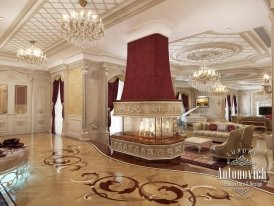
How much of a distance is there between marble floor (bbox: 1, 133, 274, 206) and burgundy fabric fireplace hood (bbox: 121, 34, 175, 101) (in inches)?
65.9

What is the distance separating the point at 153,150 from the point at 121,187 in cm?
143

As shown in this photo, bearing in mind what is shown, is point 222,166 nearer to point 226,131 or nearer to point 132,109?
point 132,109

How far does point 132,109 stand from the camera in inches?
187

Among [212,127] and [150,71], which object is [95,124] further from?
[212,127]

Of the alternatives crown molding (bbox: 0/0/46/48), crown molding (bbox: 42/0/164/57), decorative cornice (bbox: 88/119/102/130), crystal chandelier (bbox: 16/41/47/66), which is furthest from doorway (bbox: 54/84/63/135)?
crown molding (bbox: 42/0/164/57)

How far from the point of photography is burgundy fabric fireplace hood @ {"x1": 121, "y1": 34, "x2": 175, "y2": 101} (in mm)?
4605

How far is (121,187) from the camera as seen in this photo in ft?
9.96

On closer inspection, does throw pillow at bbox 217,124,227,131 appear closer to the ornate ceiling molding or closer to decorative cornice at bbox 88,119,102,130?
the ornate ceiling molding

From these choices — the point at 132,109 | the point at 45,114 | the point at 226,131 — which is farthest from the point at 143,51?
the point at 45,114

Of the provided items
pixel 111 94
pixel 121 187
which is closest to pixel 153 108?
pixel 121 187

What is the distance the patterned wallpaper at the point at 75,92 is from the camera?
24.3 ft

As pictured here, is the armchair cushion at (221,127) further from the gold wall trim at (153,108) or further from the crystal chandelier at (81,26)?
the crystal chandelier at (81,26)

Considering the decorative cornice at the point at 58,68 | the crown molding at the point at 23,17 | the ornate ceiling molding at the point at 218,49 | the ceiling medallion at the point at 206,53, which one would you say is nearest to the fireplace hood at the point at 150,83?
the ornate ceiling molding at the point at 218,49

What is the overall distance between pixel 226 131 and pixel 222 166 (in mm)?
3494
